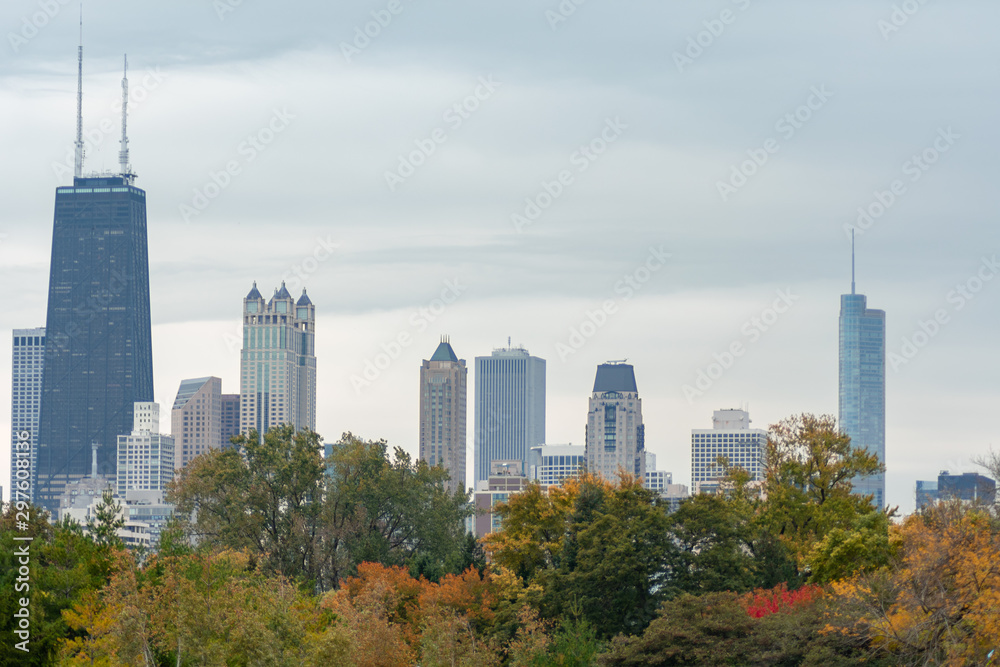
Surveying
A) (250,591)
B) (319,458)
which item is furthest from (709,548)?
(319,458)

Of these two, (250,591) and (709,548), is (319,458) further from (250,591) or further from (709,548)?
(250,591)

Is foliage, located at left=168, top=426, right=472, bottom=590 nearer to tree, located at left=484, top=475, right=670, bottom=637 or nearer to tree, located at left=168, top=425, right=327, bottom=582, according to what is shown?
tree, located at left=168, top=425, right=327, bottom=582

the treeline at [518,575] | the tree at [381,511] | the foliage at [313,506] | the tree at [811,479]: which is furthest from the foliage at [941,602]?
the tree at [381,511]

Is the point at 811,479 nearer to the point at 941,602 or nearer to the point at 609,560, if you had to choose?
the point at 609,560

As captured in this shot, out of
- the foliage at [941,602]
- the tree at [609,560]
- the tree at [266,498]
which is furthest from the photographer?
the tree at [266,498]

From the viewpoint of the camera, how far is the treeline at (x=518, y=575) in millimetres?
40406

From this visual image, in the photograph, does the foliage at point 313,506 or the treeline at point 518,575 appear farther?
the foliage at point 313,506

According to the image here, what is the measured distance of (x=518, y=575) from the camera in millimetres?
69188

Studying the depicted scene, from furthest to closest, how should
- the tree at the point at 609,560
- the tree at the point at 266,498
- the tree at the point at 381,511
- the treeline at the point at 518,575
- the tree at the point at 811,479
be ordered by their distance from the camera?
the tree at the point at 381,511 → the tree at the point at 266,498 → the tree at the point at 811,479 → the tree at the point at 609,560 → the treeline at the point at 518,575

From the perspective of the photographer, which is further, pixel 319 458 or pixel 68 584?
pixel 319 458

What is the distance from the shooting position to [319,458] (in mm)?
86875

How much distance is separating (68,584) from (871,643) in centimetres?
2442

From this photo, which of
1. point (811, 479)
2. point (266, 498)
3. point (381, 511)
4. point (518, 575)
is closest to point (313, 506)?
point (266, 498)

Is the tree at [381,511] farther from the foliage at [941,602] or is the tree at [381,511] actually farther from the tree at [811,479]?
the foliage at [941,602]
